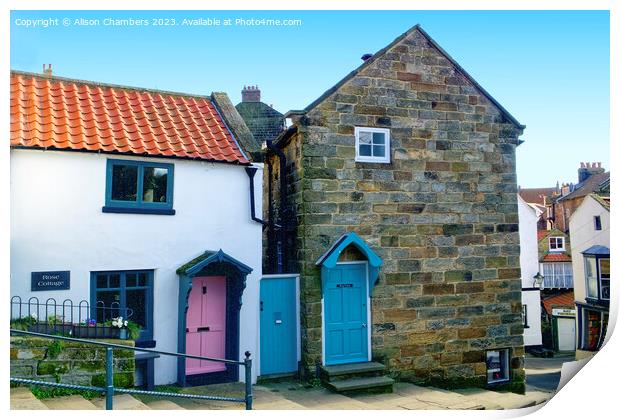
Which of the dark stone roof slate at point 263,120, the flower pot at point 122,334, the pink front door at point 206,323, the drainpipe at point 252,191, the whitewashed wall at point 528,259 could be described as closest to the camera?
the flower pot at point 122,334

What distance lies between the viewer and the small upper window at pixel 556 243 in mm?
6809

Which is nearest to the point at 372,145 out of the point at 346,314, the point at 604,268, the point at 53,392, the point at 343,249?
the point at 343,249

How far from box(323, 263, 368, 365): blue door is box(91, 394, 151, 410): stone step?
279 centimetres

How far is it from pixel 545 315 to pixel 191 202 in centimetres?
516

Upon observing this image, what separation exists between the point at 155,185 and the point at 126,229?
26.0 inches

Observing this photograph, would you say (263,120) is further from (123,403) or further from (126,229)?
(123,403)

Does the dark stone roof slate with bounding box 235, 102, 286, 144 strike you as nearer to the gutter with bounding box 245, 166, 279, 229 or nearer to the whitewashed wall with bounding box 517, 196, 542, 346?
the gutter with bounding box 245, 166, 279, 229

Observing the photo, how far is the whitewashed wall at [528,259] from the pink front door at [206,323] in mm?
4499

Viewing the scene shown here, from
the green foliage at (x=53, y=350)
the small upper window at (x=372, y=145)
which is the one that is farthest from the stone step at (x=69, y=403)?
the small upper window at (x=372, y=145)

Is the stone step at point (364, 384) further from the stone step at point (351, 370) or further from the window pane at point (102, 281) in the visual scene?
the window pane at point (102, 281)

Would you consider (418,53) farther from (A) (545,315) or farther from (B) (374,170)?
(A) (545,315)

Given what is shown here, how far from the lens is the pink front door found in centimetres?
693

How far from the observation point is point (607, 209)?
242 inches
